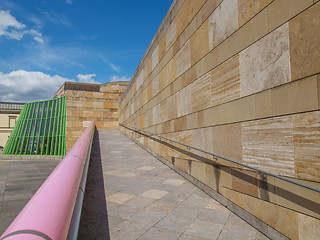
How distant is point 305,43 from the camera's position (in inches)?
104

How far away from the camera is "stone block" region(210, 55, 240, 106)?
3.88 m

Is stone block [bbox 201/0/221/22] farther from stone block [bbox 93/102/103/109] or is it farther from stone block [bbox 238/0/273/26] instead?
stone block [bbox 93/102/103/109]

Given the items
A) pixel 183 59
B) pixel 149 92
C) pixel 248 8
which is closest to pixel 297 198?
pixel 248 8

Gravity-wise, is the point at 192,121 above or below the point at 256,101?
below

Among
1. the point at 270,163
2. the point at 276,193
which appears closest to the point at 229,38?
the point at 270,163

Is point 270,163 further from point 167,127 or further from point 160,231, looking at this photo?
Answer: point 167,127

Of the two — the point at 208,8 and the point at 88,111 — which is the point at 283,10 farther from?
the point at 88,111

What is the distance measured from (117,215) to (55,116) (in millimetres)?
22432

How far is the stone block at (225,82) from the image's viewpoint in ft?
12.7

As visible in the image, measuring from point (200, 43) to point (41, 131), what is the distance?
23008 millimetres

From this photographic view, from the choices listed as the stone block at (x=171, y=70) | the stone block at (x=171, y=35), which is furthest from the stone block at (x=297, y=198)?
the stone block at (x=171, y=35)

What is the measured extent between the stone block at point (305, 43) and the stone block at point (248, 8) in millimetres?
662

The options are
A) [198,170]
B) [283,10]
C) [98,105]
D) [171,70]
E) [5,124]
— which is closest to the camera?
[283,10]

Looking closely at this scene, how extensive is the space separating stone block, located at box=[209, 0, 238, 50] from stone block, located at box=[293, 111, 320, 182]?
2.02 metres
